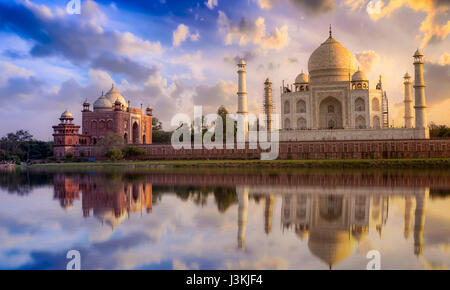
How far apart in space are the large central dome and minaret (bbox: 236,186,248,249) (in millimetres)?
24870

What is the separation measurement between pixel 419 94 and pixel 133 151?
23252mm

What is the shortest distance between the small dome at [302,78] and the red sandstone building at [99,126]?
15680 mm

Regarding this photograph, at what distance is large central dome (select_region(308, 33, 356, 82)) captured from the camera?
3856cm

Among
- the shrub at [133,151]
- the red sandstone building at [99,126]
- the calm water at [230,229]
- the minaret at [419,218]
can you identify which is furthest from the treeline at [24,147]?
the minaret at [419,218]

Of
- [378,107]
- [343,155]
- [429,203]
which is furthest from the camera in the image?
[378,107]

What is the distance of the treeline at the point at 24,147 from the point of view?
151 ft

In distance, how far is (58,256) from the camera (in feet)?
22.0

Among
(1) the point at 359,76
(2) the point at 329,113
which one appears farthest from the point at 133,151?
(1) the point at 359,76

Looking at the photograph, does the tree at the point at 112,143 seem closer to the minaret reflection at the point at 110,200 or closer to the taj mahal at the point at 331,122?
the taj mahal at the point at 331,122

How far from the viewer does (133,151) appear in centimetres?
3897
